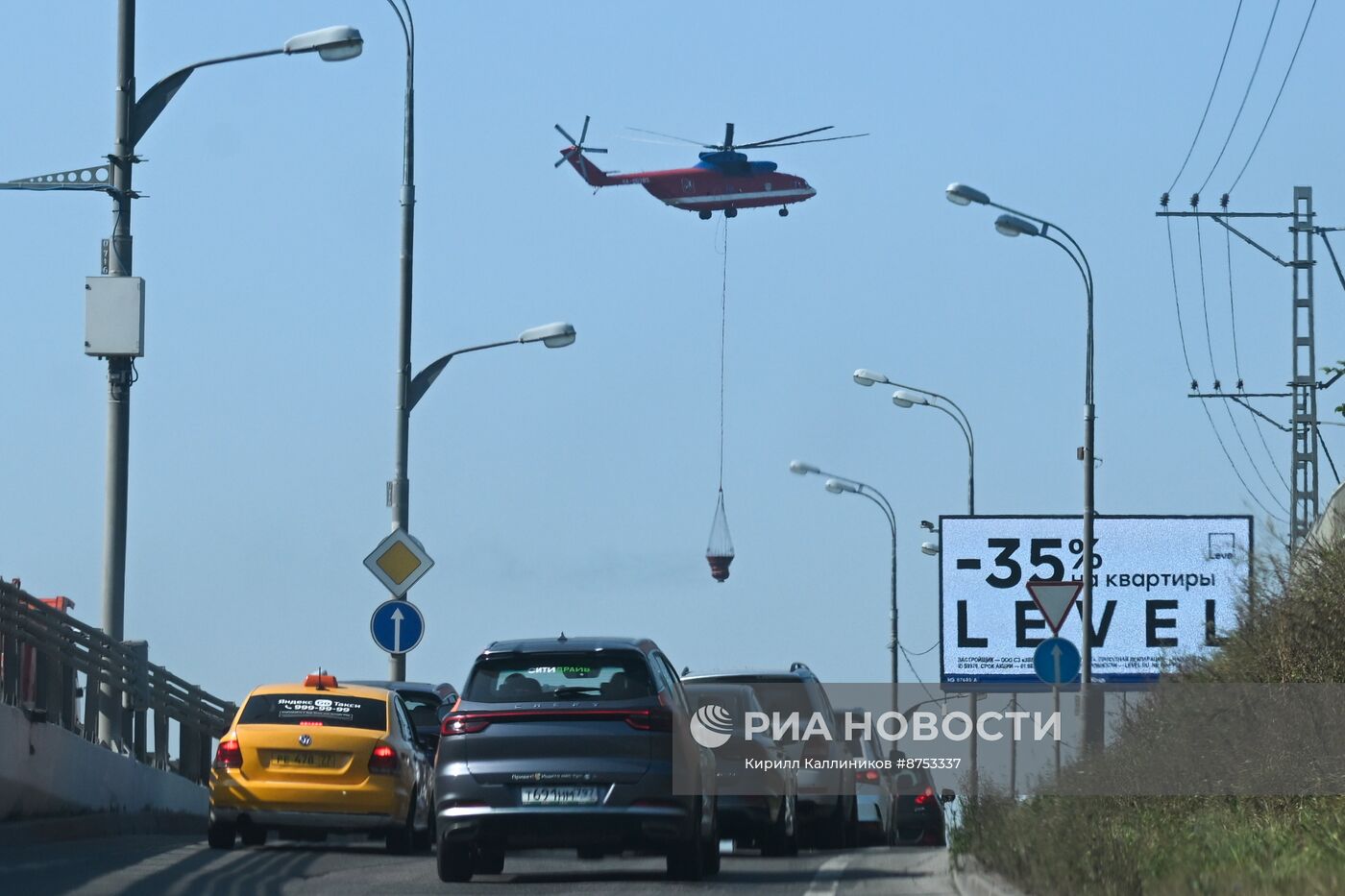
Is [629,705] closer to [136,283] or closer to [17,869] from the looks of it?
[17,869]

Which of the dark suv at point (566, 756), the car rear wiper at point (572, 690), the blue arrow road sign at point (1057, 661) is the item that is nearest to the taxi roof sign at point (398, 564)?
the blue arrow road sign at point (1057, 661)

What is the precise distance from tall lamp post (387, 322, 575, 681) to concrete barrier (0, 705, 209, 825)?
155 inches

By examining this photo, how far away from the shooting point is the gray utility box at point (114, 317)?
20484 millimetres

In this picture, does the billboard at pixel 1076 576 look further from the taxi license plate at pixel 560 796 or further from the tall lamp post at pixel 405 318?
the taxi license plate at pixel 560 796

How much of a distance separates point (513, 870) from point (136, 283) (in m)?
6.26

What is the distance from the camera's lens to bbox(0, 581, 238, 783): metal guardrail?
19.7m

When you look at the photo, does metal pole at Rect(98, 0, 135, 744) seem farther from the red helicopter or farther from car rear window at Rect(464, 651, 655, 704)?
the red helicopter

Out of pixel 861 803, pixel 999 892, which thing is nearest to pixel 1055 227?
pixel 861 803

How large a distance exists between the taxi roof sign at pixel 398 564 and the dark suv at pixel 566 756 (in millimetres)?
11660

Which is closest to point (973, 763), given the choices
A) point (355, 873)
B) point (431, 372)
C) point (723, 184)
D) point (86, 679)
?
point (431, 372)

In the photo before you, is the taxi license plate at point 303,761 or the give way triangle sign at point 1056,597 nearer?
the taxi license plate at point 303,761

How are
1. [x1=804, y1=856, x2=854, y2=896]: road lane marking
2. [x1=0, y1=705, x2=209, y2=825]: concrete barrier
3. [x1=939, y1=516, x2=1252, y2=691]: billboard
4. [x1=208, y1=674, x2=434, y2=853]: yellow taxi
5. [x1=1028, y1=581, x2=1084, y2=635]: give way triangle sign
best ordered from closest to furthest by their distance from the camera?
[x1=804, y1=856, x2=854, y2=896]: road lane marking, [x1=0, y1=705, x2=209, y2=825]: concrete barrier, [x1=208, y1=674, x2=434, y2=853]: yellow taxi, [x1=1028, y1=581, x2=1084, y2=635]: give way triangle sign, [x1=939, y1=516, x2=1252, y2=691]: billboard

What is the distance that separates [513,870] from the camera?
59.8 ft

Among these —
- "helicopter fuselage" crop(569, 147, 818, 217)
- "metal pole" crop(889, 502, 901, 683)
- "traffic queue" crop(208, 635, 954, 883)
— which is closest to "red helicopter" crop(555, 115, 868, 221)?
"helicopter fuselage" crop(569, 147, 818, 217)
